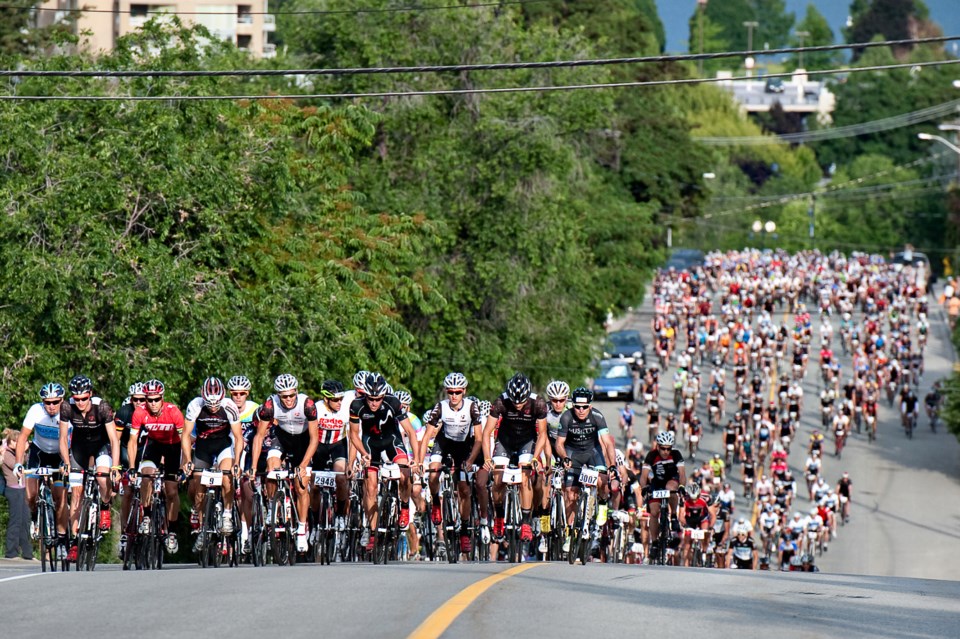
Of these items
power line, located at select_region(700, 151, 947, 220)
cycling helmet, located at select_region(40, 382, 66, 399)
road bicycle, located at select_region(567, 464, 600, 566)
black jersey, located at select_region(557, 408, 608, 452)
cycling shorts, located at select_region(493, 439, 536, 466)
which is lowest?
road bicycle, located at select_region(567, 464, 600, 566)

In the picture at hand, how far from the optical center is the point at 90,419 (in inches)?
720

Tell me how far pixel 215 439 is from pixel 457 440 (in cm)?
271

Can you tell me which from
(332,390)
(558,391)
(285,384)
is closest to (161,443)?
(285,384)

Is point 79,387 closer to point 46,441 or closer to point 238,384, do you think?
point 46,441

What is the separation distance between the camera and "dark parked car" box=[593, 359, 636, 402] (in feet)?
215

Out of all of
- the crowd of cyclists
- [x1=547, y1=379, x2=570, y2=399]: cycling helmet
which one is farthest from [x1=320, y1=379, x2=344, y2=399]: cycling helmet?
[x1=547, y1=379, x2=570, y2=399]: cycling helmet

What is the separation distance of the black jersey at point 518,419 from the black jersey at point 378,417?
3.26 feet

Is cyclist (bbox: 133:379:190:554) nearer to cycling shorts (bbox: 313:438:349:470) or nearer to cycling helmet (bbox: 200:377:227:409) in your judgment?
cycling helmet (bbox: 200:377:227:409)

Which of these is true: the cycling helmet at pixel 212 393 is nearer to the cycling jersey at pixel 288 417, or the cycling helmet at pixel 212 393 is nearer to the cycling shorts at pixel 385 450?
the cycling jersey at pixel 288 417

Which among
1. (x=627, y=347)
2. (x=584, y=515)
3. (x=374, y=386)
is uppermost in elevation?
(x=627, y=347)

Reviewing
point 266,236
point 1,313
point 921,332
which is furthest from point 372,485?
point 921,332

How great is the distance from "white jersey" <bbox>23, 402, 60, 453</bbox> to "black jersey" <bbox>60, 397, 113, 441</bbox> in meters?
0.20

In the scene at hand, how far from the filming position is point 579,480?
758 inches

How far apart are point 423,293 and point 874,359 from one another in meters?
29.6
